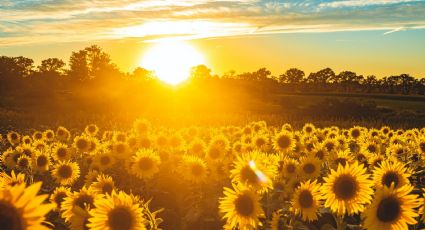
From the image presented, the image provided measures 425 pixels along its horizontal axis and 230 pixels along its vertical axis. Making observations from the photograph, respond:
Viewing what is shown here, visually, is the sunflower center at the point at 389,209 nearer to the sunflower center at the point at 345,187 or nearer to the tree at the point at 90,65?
the sunflower center at the point at 345,187

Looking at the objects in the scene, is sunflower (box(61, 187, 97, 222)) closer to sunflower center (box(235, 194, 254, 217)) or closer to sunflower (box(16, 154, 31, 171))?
sunflower center (box(235, 194, 254, 217))

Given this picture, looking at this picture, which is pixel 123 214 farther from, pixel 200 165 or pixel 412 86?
pixel 412 86

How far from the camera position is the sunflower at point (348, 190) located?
4762 mm

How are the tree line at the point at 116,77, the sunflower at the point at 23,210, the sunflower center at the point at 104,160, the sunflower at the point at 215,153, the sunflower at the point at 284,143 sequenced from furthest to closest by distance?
the tree line at the point at 116,77 < the sunflower at the point at 284,143 < the sunflower center at the point at 104,160 < the sunflower at the point at 215,153 < the sunflower at the point at 23,210

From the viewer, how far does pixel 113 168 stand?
37.3ft

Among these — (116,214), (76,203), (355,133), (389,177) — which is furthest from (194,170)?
Answer: (355,133)

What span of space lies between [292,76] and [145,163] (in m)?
168

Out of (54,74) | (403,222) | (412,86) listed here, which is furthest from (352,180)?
(412,86)

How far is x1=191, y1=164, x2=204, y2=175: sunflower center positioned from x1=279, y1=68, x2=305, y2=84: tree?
165250mm

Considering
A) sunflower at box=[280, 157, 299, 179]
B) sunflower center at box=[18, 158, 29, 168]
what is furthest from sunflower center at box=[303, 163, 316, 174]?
sunflower center at box=[18, 158, 29, 168]

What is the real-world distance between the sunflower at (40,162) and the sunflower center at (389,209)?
26.4 ft

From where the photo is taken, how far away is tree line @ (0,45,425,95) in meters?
101

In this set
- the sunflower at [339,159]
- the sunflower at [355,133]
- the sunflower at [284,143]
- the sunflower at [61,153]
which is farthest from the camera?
the sunflower at [355,133]

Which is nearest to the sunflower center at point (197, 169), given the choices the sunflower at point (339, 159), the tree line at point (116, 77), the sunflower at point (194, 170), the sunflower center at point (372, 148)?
the sunflower at point (194, 170)
